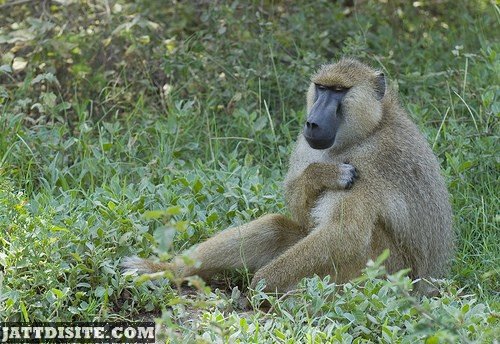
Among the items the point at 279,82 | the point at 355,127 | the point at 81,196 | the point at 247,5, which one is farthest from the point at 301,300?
the point at 247,5

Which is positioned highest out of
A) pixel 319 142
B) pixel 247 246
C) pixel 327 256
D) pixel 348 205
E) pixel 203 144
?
pixel 319 142

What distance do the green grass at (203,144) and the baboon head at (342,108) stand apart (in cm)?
81

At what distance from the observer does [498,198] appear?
605 centimetres

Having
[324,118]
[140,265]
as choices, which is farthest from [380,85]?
[140,265]

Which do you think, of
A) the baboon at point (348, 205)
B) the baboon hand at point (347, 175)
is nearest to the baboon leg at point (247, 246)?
the baboon at point (348, 205)

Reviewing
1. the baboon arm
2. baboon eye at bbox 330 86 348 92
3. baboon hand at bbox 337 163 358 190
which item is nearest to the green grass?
the baboon arm

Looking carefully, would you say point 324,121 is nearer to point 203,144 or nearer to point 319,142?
point 319,142

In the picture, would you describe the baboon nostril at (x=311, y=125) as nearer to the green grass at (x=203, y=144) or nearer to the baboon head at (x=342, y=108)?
the baboon head at (x=342, y=108)

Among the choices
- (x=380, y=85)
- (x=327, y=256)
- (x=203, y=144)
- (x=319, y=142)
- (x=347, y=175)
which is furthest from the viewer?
(x=203, y=144)

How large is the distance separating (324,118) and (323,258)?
0.77m

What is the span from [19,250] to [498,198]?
316 centimetres

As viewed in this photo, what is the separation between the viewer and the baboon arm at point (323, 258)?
4.77 metres

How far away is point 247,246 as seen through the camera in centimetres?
513

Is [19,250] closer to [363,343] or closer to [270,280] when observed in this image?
[270,280]
